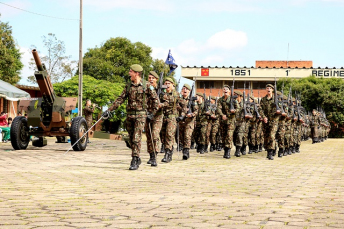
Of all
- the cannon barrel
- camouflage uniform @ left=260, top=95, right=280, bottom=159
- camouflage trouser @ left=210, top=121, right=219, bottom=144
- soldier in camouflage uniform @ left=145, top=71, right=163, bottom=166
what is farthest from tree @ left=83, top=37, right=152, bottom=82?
soldier in camouflage uniform @ left=145, top=71, right=163, bottom=166

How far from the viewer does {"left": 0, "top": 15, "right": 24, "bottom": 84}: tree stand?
40.3m

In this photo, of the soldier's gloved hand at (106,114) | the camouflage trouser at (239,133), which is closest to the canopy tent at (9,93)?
the camouflage trouser at (239,133)

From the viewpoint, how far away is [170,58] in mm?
21562

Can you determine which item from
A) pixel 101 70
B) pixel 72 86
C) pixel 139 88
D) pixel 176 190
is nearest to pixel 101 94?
pixel 72 86

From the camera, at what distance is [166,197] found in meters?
8.18

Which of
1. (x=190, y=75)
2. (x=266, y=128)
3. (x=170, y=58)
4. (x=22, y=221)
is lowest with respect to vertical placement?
(x=22, y=221)

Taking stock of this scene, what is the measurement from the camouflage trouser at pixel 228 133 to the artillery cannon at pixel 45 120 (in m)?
4.22

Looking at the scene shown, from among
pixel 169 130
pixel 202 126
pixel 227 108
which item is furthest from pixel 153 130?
pixel 202 126

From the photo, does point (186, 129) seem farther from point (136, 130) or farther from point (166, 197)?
point (166, 197)

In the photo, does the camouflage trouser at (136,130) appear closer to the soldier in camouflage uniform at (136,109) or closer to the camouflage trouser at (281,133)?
the soldier in camouflage uniform at (136,109)

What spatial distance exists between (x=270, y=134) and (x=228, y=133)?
1.19m

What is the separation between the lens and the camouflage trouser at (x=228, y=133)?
1748 cm

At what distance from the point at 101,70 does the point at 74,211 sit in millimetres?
58039

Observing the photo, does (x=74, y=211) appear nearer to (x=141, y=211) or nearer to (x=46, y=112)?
(x=141, y=211)
